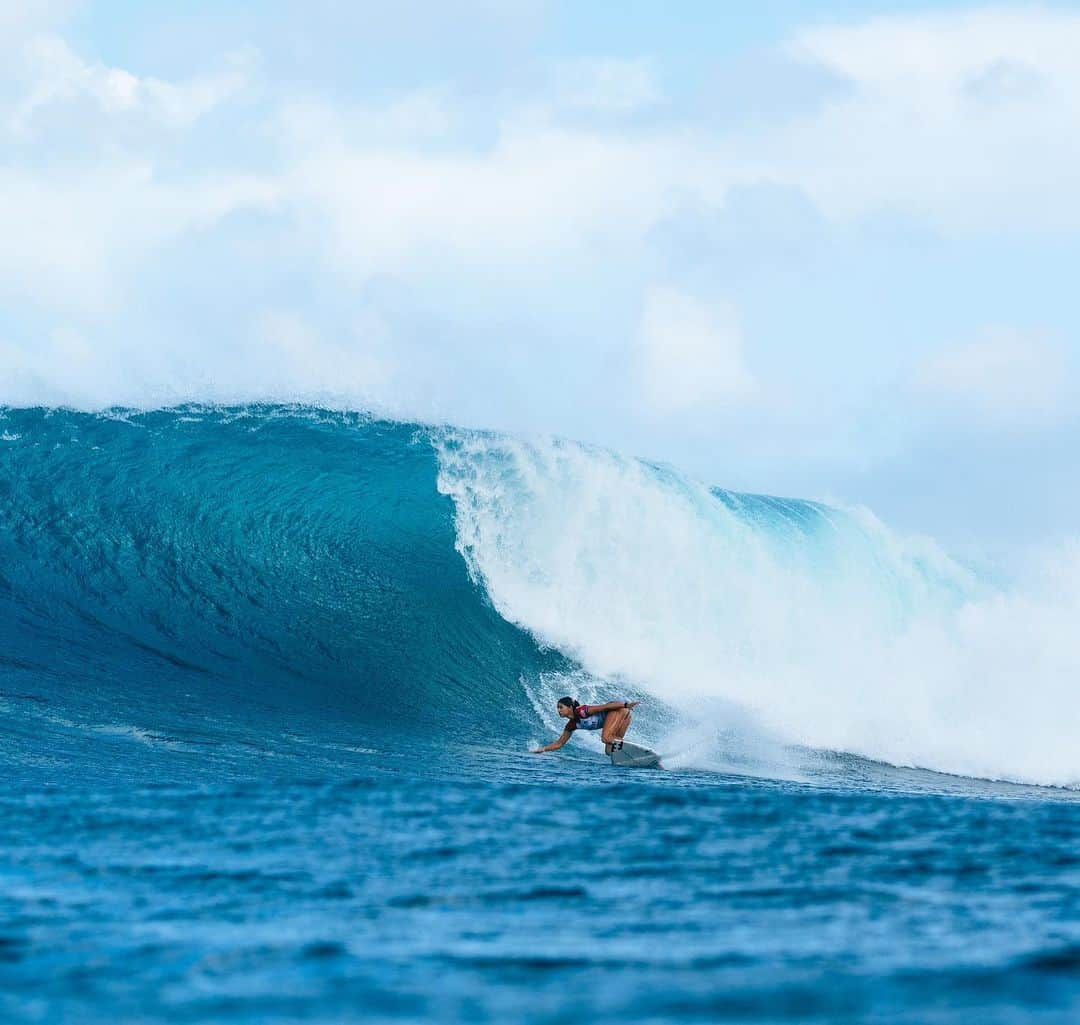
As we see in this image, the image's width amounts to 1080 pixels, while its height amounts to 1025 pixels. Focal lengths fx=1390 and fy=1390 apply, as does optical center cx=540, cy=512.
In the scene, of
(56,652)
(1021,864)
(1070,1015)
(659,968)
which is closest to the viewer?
(1070,1015)

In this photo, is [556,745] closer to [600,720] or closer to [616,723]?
[600,720]

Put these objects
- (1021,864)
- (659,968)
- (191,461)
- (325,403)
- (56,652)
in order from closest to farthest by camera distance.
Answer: (659,968), (1021,864), (56,652), (191,461), (325,403)

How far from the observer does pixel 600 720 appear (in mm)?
11922

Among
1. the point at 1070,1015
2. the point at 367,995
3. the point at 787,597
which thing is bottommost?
the point at 367,995

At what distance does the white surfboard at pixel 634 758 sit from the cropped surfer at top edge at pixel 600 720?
3.6 inches

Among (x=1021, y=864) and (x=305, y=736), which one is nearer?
(x=1021, y=864)

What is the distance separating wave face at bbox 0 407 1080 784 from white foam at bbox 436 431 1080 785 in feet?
0.13

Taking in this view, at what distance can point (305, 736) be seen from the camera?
11805 mm

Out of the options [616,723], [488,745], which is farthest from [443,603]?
[616,723]

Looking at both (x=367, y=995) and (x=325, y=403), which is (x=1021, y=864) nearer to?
(x=367, y=995)

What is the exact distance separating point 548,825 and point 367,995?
10.4 feet

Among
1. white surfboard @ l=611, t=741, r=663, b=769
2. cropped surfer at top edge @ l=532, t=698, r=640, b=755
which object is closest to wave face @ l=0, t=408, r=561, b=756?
cropped surfer at top edge @ l=532, t=698, r=640, b=755

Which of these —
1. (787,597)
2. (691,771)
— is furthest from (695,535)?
(691,771)

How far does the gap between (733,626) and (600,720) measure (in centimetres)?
626
